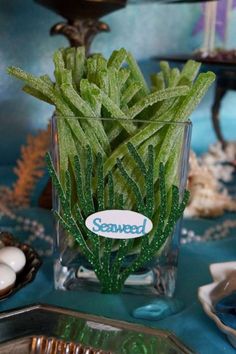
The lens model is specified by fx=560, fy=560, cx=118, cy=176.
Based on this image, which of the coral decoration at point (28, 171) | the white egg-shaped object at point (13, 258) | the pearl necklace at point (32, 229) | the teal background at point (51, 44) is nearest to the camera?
the white egg-shaped object at point (13, 258)

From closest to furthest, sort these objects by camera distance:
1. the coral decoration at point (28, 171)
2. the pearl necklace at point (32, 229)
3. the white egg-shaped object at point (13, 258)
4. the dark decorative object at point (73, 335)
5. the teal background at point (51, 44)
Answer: the dark decorative object at point (73, 335) < the white egg-shaped object at point (13, 258) < the pearl necklace at point (32, 229) < the coral decoration at point (28, 171) < the teal background at point (51, 44)

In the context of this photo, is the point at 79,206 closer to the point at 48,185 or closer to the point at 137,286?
the point at 137,286

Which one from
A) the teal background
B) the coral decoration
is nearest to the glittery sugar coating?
the coral decoration

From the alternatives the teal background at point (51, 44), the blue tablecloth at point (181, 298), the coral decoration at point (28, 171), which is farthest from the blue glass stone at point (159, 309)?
the teal background at point (51, 44)

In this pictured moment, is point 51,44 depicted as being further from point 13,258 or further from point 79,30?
point 13,258

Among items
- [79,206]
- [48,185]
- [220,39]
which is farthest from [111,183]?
[220,39]

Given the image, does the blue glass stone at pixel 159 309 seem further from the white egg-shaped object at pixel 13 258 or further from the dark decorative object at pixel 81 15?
the dark decorative object at pixel 81 15
